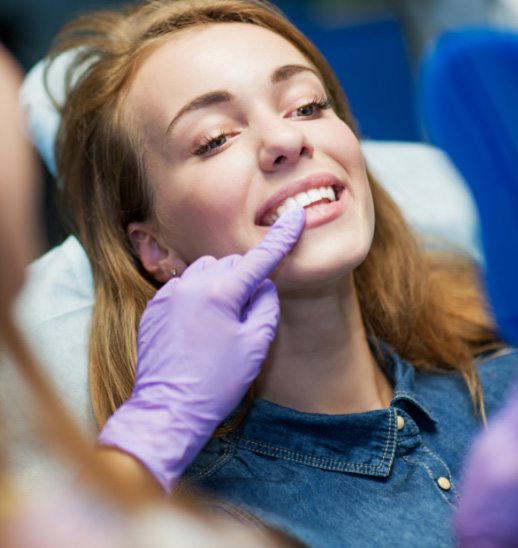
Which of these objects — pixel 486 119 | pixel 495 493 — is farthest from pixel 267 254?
pixel 486 119

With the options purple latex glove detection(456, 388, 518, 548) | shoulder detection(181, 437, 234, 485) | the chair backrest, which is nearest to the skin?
shoulder detection(181, 437, 234, 485)

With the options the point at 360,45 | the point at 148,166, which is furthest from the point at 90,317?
the point at 360,45

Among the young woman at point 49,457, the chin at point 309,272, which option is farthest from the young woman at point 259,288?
the young woman at point 49,457

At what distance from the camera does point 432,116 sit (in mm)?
1997

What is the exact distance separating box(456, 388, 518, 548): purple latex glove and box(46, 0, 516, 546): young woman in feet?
1.12

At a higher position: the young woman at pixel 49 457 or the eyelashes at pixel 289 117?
the young woman at pixel 49 457

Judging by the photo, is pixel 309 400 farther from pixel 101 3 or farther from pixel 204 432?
pixel 101 3

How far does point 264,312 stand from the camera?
1237 mm

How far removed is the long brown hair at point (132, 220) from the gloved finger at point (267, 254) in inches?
11.1

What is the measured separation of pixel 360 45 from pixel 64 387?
5.54 ft

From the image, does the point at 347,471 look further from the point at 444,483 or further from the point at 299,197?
the point at 299,197

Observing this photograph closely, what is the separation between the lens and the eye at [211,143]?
1338 mm

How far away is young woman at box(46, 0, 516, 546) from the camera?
1.24 metres

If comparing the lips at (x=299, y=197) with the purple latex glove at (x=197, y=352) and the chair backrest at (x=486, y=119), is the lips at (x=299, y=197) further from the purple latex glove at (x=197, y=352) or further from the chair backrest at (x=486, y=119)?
the chair backrest at (x=486, y=119)
